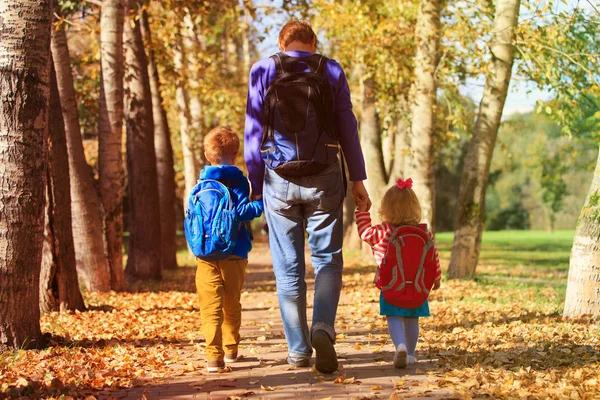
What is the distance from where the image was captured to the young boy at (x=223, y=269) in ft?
20.6

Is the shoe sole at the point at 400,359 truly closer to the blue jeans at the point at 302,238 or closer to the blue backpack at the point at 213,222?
the blue jeans at the point at 302,238

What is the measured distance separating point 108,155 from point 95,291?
2111mm

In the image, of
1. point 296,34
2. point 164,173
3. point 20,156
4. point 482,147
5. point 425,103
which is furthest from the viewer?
point 164,173

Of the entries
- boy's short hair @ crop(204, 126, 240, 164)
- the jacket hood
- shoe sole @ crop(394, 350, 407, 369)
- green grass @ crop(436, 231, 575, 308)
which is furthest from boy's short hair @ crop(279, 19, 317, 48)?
green grass @ crop(436, 231, 575, 308)

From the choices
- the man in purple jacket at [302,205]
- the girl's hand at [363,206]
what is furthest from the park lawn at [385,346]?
the girl's hand at [363,206]

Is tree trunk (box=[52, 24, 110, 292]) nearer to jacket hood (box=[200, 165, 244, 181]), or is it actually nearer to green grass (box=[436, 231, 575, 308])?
green grass (box=[436, 231, 575, 308])

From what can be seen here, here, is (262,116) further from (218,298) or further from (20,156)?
(20,156)

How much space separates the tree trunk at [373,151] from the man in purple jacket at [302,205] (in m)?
15.7

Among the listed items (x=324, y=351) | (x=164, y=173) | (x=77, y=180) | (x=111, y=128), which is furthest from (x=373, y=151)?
(x=324, y=351)

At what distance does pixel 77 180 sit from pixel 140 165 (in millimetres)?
3652

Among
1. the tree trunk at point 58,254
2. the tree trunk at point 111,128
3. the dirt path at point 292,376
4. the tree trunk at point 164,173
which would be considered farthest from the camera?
the tree trunk at point 164,173

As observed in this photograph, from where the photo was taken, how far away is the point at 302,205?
603cm

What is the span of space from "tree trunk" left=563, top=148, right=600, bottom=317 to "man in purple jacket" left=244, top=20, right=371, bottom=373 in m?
3.48

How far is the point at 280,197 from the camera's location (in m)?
5.97
